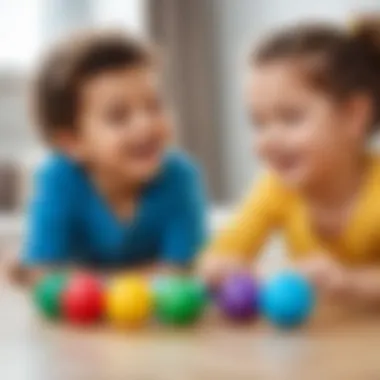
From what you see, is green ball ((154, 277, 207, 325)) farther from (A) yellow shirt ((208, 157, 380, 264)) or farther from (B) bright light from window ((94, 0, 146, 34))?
(B) bright light from window ((94, 0, 146, 34))

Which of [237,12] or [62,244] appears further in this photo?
[237,12]

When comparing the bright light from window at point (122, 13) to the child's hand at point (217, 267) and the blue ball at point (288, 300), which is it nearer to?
the child's hand at point (217, 267)

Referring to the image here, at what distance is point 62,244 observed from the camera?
1.03 metres

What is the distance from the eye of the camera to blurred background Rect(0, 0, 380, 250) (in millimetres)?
1688

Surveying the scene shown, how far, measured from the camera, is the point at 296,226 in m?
0.95

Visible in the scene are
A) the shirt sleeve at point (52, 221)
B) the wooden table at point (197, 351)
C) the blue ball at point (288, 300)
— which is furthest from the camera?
the shirt sleeve at point (52, 221)

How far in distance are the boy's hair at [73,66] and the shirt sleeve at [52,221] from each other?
5 centimetres

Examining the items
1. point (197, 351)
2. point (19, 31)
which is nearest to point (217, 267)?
point (197, 351)

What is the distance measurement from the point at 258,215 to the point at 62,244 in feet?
0.68

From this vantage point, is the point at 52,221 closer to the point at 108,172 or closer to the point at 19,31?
the point at 108,172

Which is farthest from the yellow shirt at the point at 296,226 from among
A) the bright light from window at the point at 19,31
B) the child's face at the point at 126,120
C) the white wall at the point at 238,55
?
the bright light from window at the point at 19,31

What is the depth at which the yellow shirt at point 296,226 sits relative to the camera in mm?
909

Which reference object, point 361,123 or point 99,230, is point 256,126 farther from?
point 99,230

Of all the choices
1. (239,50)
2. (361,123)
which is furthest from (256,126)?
(239,50)
